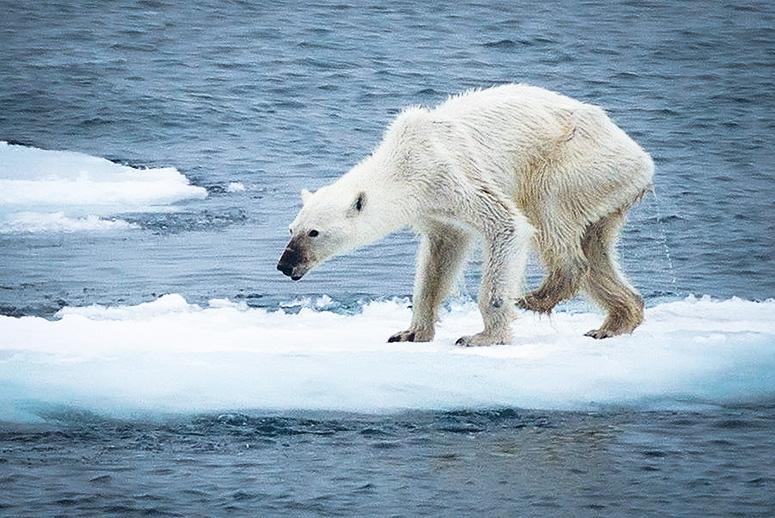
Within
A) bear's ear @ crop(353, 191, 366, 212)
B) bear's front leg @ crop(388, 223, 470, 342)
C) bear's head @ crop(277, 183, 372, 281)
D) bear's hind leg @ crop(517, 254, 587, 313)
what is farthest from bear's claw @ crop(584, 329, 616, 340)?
bear's ear @ crop(353, 191, 366, 212)

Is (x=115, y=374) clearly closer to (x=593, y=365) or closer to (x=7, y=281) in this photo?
(x=593, y=365)

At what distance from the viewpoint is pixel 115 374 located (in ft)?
25.6

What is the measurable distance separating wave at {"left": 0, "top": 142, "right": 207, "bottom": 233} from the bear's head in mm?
4502

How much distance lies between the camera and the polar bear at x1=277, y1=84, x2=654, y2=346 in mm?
8328

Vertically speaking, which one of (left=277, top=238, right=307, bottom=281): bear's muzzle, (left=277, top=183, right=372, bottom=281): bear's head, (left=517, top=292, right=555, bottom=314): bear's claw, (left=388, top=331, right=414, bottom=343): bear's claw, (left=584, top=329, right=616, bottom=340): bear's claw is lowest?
(left=388, top=331, right=414, bottom=343): bear's claw

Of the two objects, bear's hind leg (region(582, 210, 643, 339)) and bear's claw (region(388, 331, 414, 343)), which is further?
bear's hind leg (region(582, 210, 643, 339))

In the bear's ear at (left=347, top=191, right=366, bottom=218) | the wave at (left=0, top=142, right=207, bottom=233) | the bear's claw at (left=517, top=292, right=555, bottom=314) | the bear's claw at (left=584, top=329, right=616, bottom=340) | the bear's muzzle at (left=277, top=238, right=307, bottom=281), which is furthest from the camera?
the wave at (left=0, top=142, right=207, bottom=233)

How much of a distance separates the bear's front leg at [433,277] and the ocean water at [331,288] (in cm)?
19

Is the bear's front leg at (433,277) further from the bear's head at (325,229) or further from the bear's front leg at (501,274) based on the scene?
the bear's head at (325,229)

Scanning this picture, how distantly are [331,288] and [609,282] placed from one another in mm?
2472

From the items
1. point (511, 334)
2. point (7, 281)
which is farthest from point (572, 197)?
point (7, 281)

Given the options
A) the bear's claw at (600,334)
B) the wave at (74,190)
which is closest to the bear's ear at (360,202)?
the bear's claw at (600,334)

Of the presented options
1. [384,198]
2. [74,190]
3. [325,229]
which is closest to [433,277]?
[384,198]

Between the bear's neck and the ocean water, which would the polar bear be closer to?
the bear's neck
